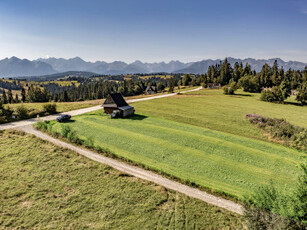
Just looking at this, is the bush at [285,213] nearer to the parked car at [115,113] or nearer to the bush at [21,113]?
the parked car at [115,113]

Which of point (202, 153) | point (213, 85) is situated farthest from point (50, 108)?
point (213, 85)

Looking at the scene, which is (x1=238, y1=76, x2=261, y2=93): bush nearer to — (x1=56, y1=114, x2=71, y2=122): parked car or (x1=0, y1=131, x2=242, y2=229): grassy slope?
(x1=56, y1=114, x2=71, y2=122): parked car

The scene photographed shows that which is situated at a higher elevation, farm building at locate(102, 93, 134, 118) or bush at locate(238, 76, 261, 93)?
bush at locate(238, 76, 261, 93)

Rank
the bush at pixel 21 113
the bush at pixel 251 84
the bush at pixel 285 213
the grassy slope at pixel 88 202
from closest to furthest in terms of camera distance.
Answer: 1. the bush at pixel 285 213
2. the grassy slope at pixel 88 202
3. the bush at pixel 21 113
4. the bush at pixel 251 84

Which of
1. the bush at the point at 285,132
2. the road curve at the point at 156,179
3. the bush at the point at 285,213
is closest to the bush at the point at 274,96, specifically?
the bush at the point at 285,132

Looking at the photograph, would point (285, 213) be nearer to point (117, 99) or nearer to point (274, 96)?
point (117, 99)

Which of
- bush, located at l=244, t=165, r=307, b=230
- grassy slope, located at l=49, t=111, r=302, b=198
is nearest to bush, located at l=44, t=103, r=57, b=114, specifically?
grassy slope, located at l=49, t=111, r=302, b=198
